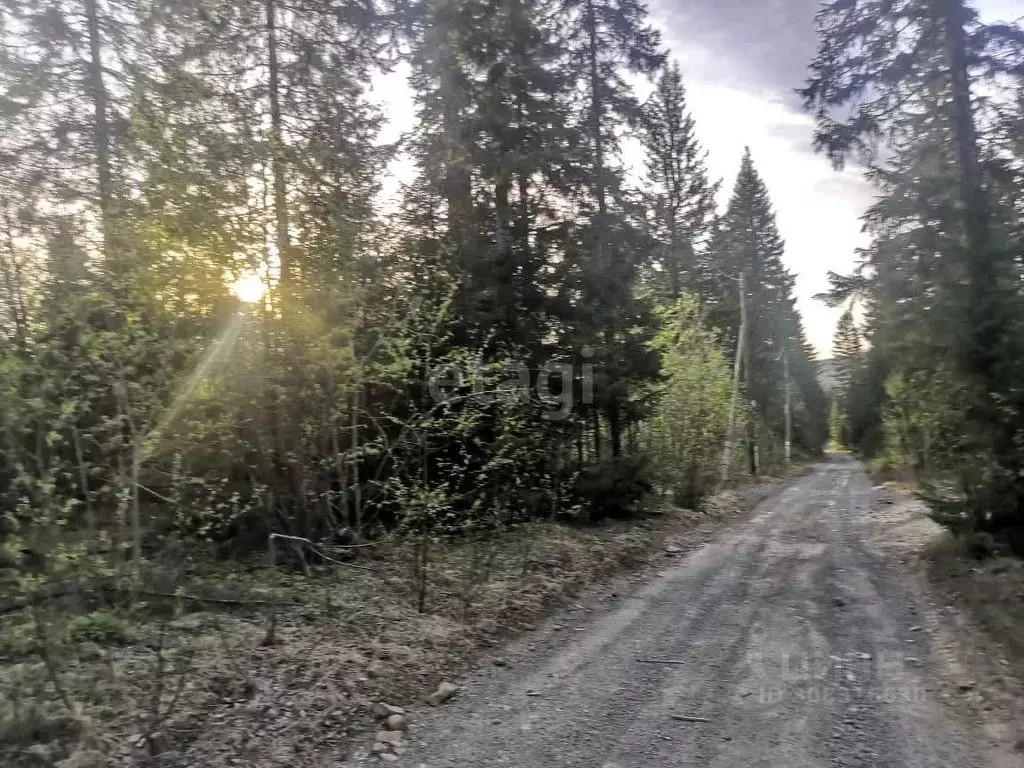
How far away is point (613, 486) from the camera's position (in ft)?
43.9

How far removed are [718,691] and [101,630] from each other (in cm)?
507

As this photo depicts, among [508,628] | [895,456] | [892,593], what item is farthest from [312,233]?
[895,456]

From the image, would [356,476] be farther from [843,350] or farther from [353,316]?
[843,350]

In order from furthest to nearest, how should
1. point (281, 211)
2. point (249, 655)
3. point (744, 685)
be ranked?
point (281, 211), point (249, 655), point (744, 685)

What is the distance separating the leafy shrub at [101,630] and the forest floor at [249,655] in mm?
12

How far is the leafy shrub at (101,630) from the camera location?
5.35 metres

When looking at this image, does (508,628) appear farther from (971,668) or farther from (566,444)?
(566,444)

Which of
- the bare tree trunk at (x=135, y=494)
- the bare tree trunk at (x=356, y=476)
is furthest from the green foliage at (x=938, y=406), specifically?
the bare tree trunk at (x=135, y=494)

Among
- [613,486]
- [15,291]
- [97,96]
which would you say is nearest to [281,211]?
[15,291]

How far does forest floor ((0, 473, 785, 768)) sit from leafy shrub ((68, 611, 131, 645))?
0.04ft

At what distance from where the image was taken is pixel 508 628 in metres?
7.40

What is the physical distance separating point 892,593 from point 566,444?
6500 mm

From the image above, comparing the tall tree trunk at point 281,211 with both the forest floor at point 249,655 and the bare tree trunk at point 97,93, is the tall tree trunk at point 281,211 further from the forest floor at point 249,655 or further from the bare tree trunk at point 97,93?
the bare tree trunk at point 97,93
